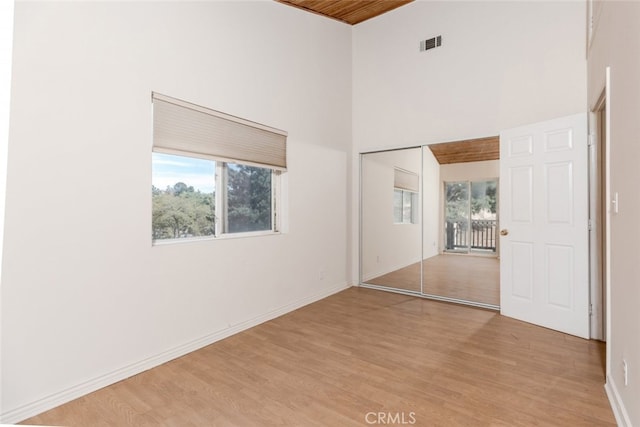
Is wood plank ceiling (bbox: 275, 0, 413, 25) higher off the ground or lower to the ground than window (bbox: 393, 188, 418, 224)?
higher

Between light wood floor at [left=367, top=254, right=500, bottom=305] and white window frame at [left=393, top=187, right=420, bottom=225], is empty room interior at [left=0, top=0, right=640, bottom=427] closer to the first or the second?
light wood floor at [left=367, top=254, right=500, bottom=305]

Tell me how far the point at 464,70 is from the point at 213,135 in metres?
3.07

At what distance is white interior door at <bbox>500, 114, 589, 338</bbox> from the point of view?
3.01 m

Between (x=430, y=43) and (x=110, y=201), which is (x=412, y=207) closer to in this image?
(x=430, y=43)

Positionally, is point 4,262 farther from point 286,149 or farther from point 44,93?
point 286,149

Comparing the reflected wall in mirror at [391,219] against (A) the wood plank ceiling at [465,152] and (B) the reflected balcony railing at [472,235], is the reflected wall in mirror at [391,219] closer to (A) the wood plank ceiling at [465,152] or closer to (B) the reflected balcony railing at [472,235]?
(A) the wood plank ceiling at [465,152]

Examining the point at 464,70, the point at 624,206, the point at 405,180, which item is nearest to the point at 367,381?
the point at 624,206

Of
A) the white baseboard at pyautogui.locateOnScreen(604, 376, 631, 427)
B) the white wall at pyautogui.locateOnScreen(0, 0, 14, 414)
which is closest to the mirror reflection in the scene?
the white baseboard at pyautogui.locateOnScreen(604, 376, 631, 427)

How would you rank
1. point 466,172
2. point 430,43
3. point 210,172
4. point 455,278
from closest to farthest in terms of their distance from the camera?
point 210,172 → point 430,43 → point 455,278 → point 466,172

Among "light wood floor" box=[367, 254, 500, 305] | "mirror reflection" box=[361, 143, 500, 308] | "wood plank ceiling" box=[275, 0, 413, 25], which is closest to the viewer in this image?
"wood plank ceiling" box=[275, 0, 413, 25]

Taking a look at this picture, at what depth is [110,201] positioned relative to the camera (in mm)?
2209

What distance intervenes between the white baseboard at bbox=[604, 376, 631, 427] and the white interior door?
1101 millimetres

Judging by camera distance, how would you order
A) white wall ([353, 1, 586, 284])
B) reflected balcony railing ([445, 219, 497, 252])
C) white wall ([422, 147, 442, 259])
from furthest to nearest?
1. reflected balcony railing ([445, 219, 497, 252])
2. white wall ([422, 147, 442, 259])
3. white wall ([353, 1, 586, 284])

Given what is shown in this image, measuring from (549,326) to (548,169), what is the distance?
1.53 metres
